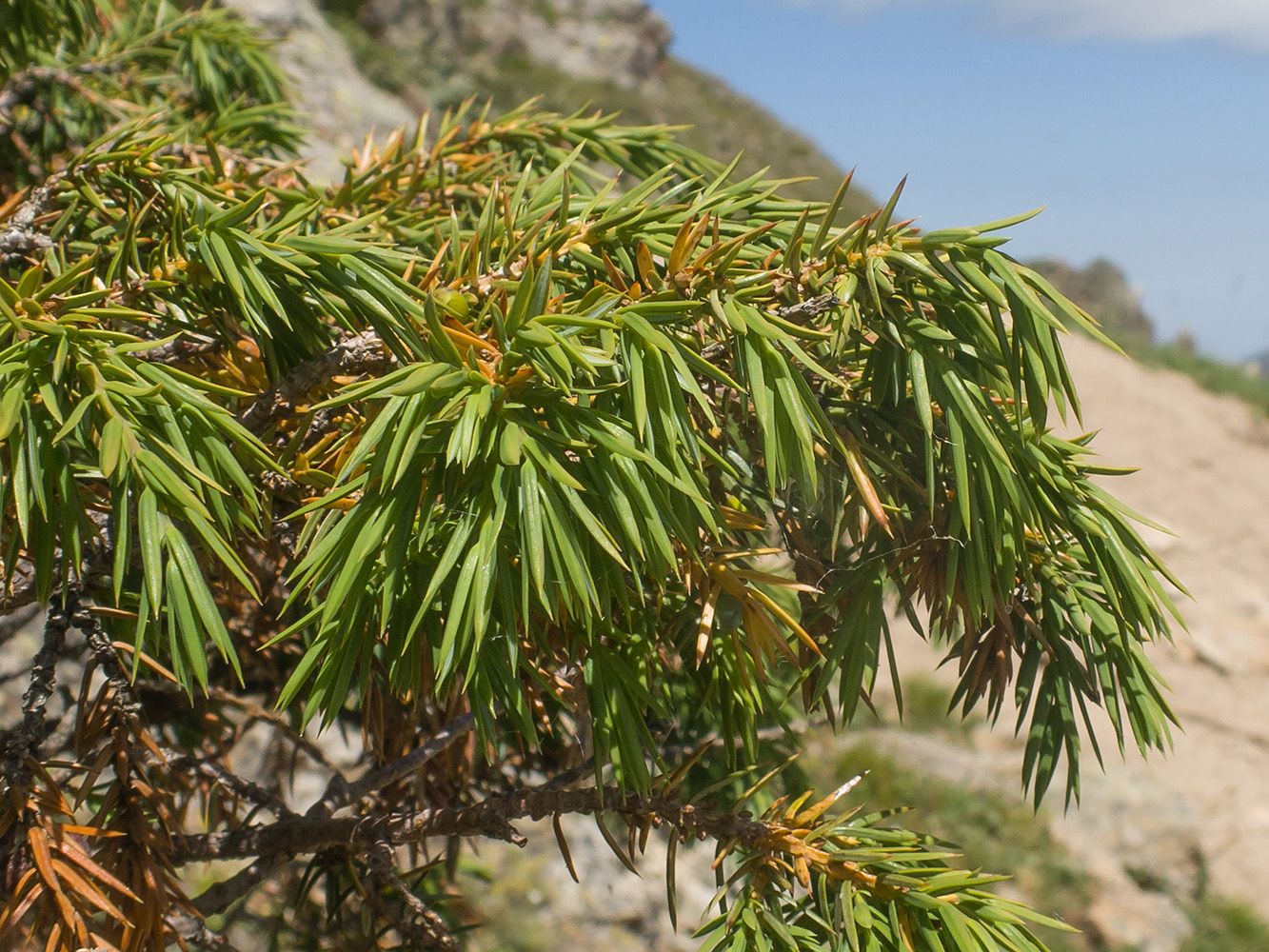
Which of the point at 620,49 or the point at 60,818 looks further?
the point at 620,49

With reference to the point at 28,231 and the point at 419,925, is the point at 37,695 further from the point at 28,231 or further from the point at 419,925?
the point at 419,925

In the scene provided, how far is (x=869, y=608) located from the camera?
36.5 inches

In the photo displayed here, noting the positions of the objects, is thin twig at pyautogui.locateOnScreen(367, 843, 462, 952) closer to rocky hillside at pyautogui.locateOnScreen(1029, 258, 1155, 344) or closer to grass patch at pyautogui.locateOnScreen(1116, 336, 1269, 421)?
grass patch at pyautogui.locateOnScreen(1116, 336, 1269, 421)

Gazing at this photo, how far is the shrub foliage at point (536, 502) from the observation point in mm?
713

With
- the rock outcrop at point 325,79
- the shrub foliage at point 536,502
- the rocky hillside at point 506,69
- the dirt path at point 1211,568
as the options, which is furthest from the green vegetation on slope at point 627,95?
the dirt path at point 1211,568

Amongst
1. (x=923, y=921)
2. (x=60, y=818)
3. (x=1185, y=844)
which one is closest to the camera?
(x=923, y=921)

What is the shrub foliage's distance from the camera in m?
0.71

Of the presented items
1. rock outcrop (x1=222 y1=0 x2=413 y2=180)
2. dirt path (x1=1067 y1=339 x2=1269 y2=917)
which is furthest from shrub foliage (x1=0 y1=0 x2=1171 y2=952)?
rock outcrop (x1=222 y1=0 x2=413 y2=180)

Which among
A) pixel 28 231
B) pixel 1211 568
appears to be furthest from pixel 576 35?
pixel 28 231

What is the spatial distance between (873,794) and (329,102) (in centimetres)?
618

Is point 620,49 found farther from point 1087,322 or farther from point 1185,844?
point 1087,322

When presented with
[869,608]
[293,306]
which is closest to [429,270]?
[293,306]

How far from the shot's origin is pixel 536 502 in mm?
656

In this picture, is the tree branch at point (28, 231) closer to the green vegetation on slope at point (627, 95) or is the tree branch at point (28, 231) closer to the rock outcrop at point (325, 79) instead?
the green vegetation on slope at point (627, 95)
